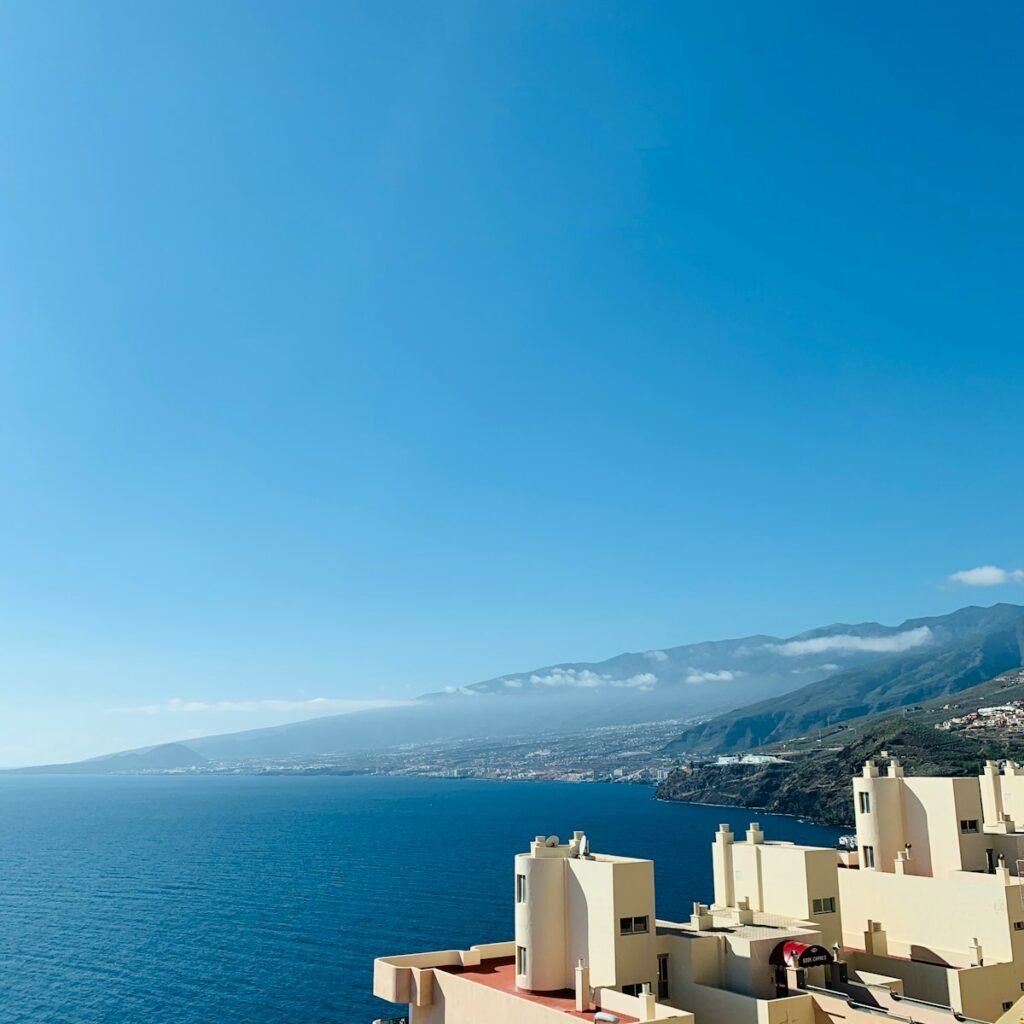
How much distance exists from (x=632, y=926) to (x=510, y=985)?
5.47 metres

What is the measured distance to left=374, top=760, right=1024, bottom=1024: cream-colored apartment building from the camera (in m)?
28.4

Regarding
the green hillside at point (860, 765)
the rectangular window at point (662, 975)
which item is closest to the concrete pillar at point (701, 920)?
the rectangular window at point (662, 975)

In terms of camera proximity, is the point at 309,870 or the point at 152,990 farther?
the point at 309,870

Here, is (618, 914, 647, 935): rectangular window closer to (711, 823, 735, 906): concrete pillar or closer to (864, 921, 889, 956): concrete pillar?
(711, 823, 735, 906): concrete pillar

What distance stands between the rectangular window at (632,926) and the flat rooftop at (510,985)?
8.86 feet

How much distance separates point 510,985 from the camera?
31.7 metres

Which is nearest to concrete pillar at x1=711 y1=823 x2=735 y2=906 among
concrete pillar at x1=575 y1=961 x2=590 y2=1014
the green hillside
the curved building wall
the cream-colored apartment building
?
the cream-colored apartment building

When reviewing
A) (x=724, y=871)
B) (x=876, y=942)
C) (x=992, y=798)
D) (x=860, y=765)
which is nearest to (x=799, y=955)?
(x=724, y=871)

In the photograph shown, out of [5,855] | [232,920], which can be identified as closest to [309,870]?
[232,920]

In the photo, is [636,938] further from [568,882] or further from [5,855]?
[5,855]

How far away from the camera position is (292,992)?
6056 centimetres

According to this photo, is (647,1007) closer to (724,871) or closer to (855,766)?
(724,871)

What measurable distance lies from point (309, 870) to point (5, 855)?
6273cm

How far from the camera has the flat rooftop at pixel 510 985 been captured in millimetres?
27406
